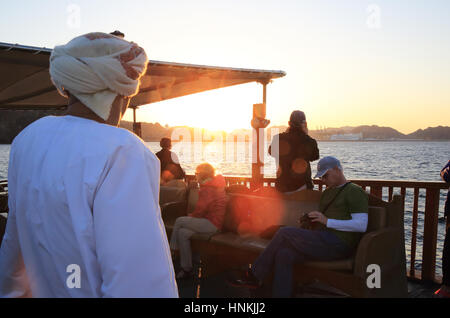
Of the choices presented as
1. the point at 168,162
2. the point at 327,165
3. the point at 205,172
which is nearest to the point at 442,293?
the point at 327,165

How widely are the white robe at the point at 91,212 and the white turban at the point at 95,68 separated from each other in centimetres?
8

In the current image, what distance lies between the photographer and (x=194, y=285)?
444cm

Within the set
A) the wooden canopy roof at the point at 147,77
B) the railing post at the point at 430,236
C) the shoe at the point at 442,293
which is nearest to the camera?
the shoe at the point at 442,293

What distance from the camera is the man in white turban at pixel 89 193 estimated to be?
68 cm

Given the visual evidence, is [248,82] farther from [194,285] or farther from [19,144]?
[19,144]

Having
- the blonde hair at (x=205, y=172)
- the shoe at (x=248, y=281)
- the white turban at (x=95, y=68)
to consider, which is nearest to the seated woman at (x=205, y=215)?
the blonde hair at (x=205, y=172)

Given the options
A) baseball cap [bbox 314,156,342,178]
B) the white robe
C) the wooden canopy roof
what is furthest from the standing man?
the white robe

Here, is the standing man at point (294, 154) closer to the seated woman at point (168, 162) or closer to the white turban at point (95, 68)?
the seated woman at point (168, 162)

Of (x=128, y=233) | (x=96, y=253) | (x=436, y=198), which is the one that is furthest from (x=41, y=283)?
(x=436, y=198)

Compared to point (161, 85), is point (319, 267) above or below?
below

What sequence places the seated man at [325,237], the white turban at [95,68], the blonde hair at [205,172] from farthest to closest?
the blonde hair at [205,172], the seated man at [325,237], the white turban at [95,68]

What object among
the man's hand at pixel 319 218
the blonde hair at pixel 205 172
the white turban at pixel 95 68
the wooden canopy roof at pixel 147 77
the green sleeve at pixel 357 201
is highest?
Answer: the wooden canopy roof at pixel 147 77
